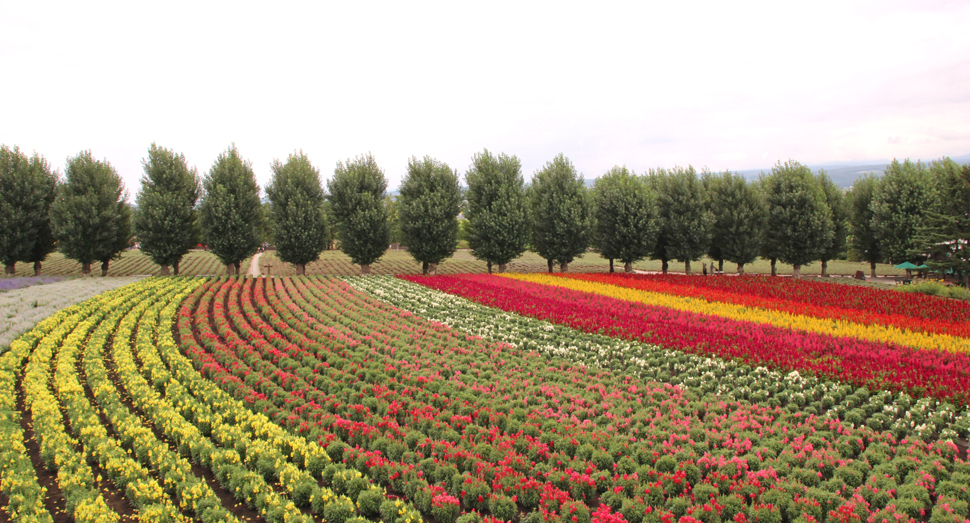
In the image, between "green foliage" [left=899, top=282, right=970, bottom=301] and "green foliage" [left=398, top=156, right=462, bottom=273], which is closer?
"green foliage" [left=899, top=282, right=970, bottom=301]

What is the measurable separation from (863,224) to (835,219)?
7.40 ft

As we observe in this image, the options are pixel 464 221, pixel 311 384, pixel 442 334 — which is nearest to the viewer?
pixel 311 384

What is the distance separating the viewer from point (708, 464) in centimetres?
852

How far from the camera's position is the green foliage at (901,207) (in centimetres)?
4178

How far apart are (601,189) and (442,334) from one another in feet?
113

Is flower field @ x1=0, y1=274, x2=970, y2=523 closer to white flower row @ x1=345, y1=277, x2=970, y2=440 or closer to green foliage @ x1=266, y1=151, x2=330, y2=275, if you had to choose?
white flower row @ x1=345, y1=277, x2=970, y2=440

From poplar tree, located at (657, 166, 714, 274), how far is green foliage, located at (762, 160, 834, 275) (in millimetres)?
5981

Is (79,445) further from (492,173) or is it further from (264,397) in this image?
(492,173)

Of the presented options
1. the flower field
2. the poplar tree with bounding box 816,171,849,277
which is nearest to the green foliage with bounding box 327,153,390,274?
the flower field

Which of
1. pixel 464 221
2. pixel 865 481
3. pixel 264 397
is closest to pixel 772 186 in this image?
pixel 464 221

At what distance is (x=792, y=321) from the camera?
18.2 meters

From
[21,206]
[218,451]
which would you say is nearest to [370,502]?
[218,451]

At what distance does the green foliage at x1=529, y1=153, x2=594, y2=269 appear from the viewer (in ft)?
139

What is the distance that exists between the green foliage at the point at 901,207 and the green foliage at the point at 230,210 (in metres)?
54.7
